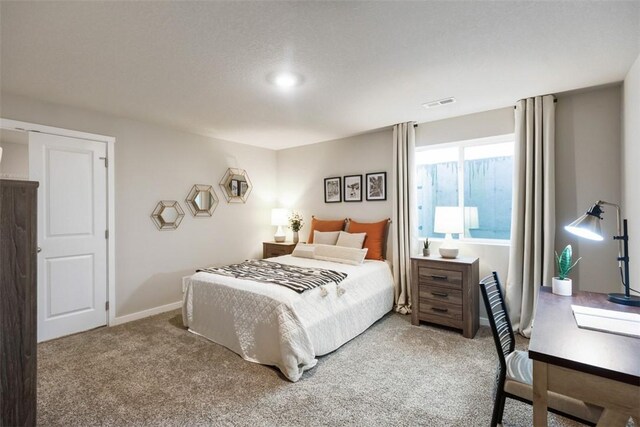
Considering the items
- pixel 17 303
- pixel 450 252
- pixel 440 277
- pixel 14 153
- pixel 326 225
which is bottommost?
pixel 440 277

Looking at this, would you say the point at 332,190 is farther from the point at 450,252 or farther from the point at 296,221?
the point at 450,252

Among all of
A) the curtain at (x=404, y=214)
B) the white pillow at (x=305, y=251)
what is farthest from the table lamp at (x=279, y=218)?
the curtain at (x=404, y=214)

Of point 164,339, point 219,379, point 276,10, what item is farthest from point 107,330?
point 276,10

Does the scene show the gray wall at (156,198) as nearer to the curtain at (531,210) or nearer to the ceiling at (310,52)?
the ceiling at (310,52)

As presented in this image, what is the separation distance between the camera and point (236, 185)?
15.6 ft

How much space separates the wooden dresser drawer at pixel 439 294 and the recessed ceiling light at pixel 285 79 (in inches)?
96.7

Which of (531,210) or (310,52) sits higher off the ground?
(310,52)

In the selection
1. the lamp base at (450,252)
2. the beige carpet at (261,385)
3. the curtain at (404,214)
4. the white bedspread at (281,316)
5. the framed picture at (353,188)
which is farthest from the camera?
the framed picture at (353,188)

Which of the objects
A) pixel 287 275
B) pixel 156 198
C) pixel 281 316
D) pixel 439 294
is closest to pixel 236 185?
pixel 156 198

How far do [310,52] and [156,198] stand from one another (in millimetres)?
2815

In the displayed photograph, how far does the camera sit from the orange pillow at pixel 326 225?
4492mm

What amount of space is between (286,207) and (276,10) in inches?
149

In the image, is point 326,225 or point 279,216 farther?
point 279,216

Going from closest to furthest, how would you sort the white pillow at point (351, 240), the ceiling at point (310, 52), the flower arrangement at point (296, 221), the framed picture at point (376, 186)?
the ceiling at point (310, 52) → the white pillow at point (351, 240) → the framed picture at point (376, 186) → the flower arrangement at point (296, 221)
